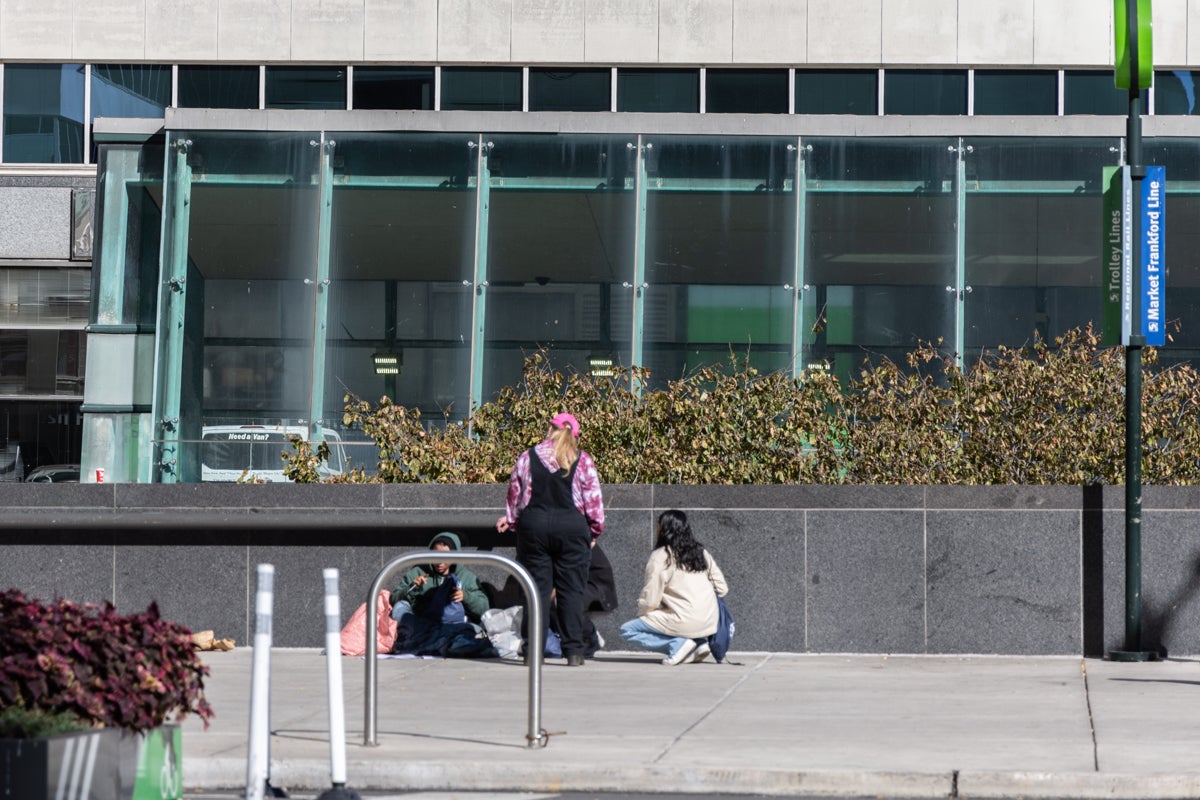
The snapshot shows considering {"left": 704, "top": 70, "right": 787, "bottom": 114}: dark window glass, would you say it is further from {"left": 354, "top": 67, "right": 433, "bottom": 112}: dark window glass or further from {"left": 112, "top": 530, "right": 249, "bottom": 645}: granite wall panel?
{"left": 112, "top": 530, "right": 249, "bottom": 645}: granite wall panel

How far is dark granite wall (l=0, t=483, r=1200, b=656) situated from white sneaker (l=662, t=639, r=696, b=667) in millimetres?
787

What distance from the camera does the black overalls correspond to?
1121cm

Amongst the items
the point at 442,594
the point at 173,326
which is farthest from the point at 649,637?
the point at 173,326

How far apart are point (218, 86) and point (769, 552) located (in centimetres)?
1419

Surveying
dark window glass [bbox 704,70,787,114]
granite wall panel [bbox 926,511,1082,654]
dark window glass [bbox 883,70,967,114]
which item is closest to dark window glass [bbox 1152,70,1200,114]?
dark window glass [bbox 883,70,967,114]

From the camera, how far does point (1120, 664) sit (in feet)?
38.4

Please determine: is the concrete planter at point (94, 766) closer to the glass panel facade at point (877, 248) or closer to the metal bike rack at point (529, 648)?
the metal bike rack at point (529, 648)

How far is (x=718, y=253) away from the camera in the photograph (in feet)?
64.8

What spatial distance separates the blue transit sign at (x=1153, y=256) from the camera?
11914mm

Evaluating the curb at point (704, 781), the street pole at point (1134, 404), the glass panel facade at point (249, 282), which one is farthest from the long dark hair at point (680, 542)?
the glass panel facade at point (249, 282)

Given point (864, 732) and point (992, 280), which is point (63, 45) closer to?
point (992, 280)

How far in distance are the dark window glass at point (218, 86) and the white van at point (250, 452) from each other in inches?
253

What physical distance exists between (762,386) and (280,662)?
172 inches

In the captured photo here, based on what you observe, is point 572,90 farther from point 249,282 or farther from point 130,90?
point 130,90
